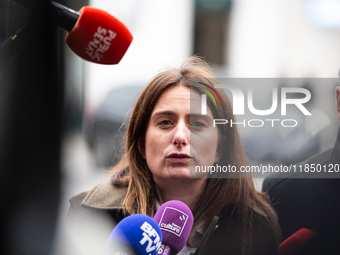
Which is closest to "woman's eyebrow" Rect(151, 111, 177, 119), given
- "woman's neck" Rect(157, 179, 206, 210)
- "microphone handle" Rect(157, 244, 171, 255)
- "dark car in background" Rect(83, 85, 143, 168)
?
"dark car in background" Rect(83, 85, 143, 168)

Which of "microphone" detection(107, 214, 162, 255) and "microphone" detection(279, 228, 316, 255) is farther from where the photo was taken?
"microphone" detection(279, 228, 316, 255)

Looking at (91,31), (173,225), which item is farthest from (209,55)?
(173,225)

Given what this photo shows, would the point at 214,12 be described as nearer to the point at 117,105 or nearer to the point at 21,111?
the point at 117,105

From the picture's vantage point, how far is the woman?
1.07 meters

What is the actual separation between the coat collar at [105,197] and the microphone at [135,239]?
44 centimetres

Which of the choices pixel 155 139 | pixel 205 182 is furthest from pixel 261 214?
pixel 155 139

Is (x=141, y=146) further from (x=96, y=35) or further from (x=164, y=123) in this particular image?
(x=96, y=35)

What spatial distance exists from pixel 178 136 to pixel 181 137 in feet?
0.03

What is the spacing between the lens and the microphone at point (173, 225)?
32.1 inches

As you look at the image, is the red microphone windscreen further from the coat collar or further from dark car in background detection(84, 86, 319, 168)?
the coat collar

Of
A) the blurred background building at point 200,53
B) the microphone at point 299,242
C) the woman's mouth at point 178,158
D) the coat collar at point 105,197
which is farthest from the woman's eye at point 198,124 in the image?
the microphone at point 299,242

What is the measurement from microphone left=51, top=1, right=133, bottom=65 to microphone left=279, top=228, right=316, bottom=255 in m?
0.91

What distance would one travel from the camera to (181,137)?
1.05 meters

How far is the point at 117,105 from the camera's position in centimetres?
116
